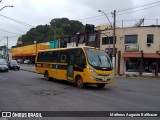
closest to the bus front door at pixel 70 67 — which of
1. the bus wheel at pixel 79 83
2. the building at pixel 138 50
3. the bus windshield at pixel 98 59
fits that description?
the bus wheel at pixel 79 83

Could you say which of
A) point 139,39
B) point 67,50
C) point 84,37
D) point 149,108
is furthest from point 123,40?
point 149,108

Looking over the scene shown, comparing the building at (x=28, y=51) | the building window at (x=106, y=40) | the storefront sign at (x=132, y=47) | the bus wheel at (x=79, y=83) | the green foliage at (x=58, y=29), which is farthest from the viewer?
the green foliage at (x=58, y=29)

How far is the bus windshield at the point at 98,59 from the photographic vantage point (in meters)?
16.7

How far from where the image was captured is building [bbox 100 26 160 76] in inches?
1631

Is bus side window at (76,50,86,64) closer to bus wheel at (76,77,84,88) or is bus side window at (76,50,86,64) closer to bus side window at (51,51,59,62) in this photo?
bus wheel at (76,77,84,88)

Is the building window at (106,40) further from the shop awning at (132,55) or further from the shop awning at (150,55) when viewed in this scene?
the shop awning at (150,55)

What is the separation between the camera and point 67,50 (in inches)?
763

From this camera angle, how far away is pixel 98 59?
56.2 ft

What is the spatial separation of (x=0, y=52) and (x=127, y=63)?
110783 mm

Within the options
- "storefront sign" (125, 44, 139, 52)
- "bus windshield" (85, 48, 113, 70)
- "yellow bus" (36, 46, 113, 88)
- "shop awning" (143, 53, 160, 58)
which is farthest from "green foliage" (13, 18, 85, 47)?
"bus windshield" (85, 48, 113, 70)

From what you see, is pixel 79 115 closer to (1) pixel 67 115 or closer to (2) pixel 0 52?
(1) pixel 67 115

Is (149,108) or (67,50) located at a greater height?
(67,50)

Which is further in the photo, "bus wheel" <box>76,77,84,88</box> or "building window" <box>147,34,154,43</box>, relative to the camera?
"building window" <box>147,34,154,43</box>

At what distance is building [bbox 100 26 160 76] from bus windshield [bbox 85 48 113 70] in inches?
939
